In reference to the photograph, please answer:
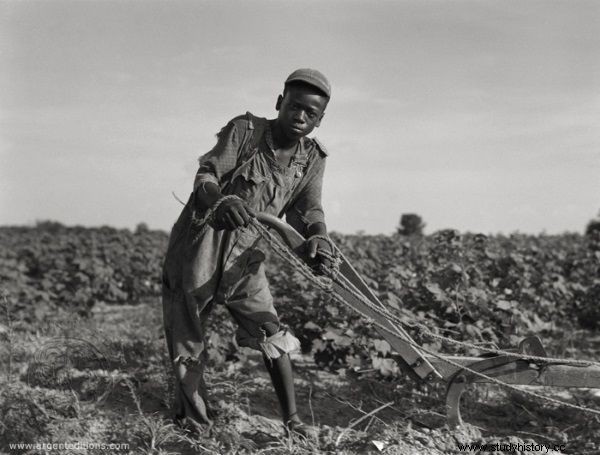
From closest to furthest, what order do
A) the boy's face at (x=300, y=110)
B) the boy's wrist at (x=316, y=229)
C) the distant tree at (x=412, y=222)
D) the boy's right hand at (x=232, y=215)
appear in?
the boy's right hand at (x=232, y=215) < the boy's face at (x=300, y=110) < the boy's wrist at (x=316, y=229) < the distant tree at (x=412, y=222)

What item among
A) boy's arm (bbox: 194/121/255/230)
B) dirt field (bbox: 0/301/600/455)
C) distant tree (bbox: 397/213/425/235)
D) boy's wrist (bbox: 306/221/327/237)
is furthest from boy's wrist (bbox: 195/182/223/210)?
distant tree (bbox: 397/213/425/235)

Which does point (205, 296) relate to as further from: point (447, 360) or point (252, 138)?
point (447, 360)

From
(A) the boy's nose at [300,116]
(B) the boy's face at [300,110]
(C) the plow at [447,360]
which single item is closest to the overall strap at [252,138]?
(B) the boy's face at [300,110]

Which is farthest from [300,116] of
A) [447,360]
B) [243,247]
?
[447,360]

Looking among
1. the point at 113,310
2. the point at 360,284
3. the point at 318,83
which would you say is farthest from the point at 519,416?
the point at 113,310

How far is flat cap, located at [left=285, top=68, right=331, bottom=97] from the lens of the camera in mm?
3074

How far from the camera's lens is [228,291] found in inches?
128

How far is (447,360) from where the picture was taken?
10.0 ft

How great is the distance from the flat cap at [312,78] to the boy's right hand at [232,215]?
0.66 meters

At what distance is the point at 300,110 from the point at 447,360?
1.36 metres

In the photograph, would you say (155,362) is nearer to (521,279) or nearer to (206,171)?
(206,171)

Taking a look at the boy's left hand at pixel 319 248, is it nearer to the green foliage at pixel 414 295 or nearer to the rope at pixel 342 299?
the rope at pixel 342 299

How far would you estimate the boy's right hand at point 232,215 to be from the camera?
286cm

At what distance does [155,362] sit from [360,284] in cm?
213
